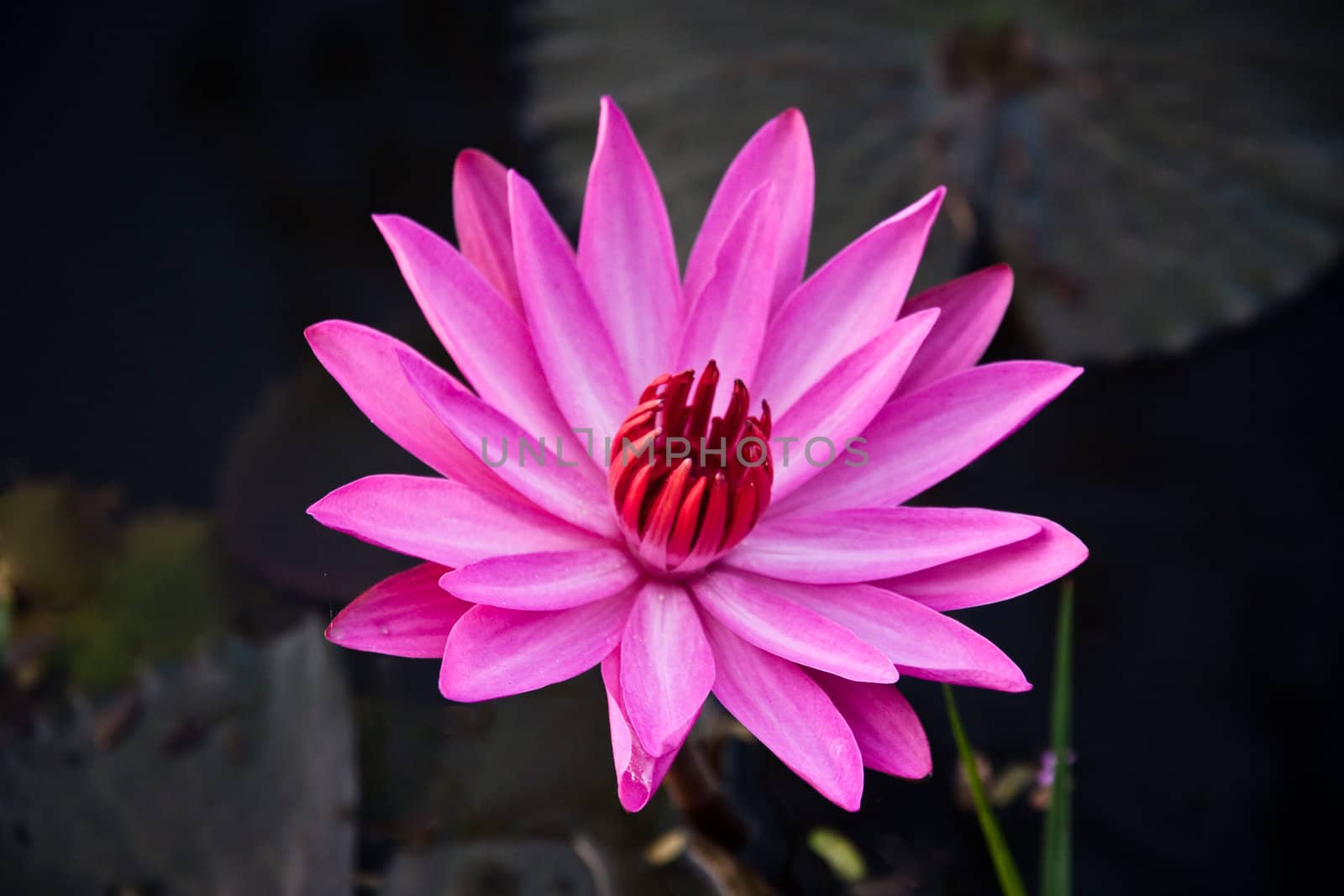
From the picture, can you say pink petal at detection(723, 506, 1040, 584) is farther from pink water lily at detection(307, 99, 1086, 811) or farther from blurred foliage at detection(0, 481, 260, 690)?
blurred foliage at detection(0, 481, 260, 690)

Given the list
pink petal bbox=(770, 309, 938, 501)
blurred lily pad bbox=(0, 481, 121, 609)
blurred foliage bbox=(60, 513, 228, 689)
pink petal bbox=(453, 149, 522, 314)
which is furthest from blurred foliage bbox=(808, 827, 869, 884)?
blurred lily pad bbox=(0, 481, 121, 609)

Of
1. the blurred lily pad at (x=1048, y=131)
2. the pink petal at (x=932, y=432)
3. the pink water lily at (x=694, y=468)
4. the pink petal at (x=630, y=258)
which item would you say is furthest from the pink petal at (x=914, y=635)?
the blurred lily pad at (x=1048, y=131)

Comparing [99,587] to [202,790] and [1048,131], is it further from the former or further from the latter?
[1048,131]

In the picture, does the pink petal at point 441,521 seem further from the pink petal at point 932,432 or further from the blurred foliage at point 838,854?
the blurred foliage at point 838,854

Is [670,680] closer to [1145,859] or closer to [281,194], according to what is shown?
[1145,859]

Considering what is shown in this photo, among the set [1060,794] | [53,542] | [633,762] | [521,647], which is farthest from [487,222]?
[53,542]

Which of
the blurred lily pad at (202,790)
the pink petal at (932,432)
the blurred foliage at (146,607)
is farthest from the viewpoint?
the blurred foliage at (146,607)

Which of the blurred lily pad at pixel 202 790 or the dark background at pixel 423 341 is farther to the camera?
the dark background at pixel 423 341
